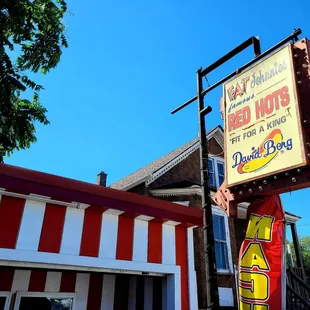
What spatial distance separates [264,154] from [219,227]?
8212mm

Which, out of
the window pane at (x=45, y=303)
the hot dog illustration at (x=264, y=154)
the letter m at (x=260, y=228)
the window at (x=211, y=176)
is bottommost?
the window pane at (x=45, y=303)

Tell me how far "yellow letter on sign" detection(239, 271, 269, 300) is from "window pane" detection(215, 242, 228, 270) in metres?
7.32

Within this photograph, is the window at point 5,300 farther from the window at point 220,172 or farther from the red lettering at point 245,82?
the window at point 220,172

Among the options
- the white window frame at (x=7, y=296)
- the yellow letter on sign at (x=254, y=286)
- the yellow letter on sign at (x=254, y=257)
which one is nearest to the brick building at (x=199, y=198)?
the yellow letter on sign at (x=254, y=257)

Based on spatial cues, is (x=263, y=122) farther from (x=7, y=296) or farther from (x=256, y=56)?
(x=7, y=296)

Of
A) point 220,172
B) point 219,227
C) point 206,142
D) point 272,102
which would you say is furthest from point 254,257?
point 220,172

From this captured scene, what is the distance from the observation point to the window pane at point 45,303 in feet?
20.9

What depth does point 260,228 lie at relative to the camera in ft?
15.2

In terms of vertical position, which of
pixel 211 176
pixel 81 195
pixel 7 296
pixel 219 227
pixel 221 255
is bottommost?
pixel 7 296

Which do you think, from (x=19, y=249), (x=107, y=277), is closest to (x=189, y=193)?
(x=107, y=277)

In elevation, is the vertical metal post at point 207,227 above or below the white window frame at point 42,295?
above

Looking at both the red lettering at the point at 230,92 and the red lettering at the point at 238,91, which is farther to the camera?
the red lettering at the point at 230,92

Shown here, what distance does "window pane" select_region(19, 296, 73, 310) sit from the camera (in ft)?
20.9

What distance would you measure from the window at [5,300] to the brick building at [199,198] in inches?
235
